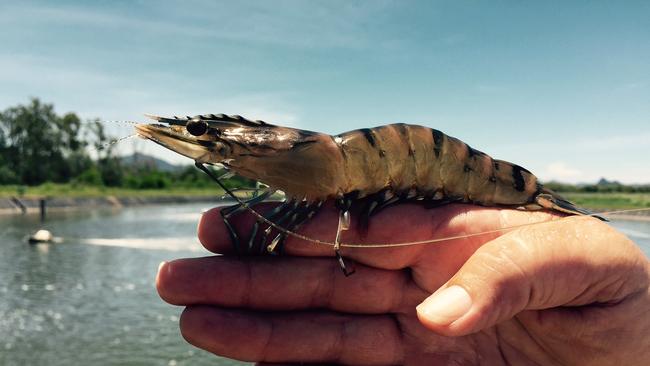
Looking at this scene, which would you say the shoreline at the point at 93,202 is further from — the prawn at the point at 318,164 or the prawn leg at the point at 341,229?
the prawn leg at the point at 341,229

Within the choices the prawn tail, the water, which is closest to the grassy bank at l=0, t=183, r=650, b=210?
the water

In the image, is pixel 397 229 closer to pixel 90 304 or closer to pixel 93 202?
pixel 90 304

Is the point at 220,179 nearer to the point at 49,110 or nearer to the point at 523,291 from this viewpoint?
the point at 523,291

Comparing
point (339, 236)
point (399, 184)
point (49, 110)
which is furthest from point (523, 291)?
point (49, 110)

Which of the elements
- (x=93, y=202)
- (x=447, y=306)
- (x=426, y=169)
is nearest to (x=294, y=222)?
(x=426, y=169)

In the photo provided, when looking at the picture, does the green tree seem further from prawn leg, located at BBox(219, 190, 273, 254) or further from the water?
prawn leg, located at BBox(219, 190, 273, 254)
